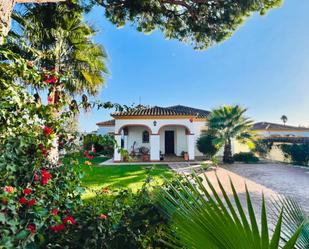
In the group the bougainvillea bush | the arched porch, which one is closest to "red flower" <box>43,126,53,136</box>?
the bougainvillea bush

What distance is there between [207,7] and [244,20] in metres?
2.29

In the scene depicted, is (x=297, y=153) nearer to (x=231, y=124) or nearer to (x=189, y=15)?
(x=231, y=124)

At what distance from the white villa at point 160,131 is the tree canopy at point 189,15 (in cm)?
786

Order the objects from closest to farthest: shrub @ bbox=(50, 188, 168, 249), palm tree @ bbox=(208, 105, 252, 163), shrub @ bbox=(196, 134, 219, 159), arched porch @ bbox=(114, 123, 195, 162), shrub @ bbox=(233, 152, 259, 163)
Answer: shrub @ bbox=(50, 188, 168, 249) → palm tree @ bbox=(208, 105, 252, 163) → shrub @ bbox=(233, 152, 259, 163) → shrub @ bbox=(196, 134, 219, 159) → arched porch @ bbox=(114, 123, 195, 162)

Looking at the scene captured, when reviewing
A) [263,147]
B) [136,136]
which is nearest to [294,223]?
[136,136]

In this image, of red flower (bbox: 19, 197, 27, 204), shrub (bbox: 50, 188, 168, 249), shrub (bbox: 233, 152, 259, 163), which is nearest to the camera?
red flower (bbox: 19, 197, 27, 204)

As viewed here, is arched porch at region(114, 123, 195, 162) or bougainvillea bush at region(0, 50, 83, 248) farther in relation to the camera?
arched porch at region(114, 123, 195, 162)

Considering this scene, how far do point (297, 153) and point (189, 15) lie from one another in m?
16.8

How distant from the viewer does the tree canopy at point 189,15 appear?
923cm

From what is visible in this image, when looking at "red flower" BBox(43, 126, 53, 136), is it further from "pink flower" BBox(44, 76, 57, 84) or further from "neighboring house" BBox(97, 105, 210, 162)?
"neighboring house" BBox(97, 105, 210, 162)

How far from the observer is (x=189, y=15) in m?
9.91

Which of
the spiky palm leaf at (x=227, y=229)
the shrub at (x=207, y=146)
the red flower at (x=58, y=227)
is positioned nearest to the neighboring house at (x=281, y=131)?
the shrub at (x=207, y=146)

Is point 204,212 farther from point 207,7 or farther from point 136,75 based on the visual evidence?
point 136,75

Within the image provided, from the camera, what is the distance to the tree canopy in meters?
9.23
